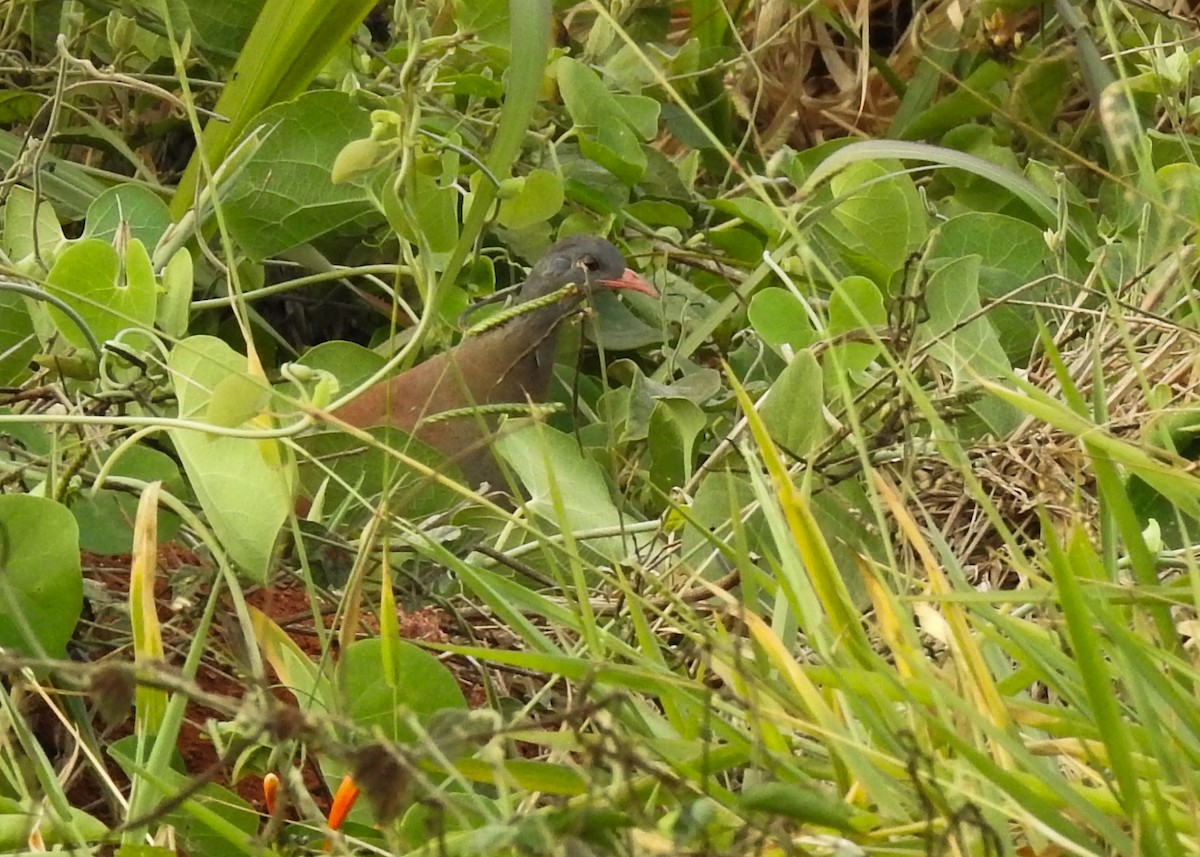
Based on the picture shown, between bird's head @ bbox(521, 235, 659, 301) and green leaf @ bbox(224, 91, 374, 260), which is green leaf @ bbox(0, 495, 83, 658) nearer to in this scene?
green leaf @ bbox(224, 91, 374, 260)

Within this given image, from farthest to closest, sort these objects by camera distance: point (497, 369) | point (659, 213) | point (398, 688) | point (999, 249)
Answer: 1. point (497, 369)
2. point (659, 213)
3. point (999, 249)
4. point (398, 688)

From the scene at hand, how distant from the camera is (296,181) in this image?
1.63 m

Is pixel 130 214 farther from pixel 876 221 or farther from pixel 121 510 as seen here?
pixel 876 221

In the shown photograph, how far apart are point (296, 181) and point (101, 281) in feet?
1.27

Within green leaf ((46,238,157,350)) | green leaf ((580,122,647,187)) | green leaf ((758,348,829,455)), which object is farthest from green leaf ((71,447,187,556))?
green leaf ((580,122,647,187))

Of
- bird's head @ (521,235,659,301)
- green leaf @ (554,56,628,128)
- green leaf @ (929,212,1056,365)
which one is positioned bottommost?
bird's head @ (521,235,659,301)

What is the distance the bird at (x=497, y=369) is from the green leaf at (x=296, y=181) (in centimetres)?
25

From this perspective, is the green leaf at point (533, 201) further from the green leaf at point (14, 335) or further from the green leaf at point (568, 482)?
the green leaf at point (14, 335)

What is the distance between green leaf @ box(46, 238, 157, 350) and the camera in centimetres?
126

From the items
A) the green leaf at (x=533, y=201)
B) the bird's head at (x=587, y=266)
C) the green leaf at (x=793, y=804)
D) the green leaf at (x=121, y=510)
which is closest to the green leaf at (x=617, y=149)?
the bird's head at (x=587, y=266)

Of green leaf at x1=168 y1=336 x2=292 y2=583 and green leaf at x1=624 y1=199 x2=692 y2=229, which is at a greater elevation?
green leaf at x1=168 y1=336 x2=292 y2=583

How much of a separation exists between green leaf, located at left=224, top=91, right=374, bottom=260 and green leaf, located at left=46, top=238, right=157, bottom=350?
0.34 m

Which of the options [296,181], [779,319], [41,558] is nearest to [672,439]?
[779,319]

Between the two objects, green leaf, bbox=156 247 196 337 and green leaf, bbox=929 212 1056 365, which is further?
green leaf, bbox=929 212 1056 365
